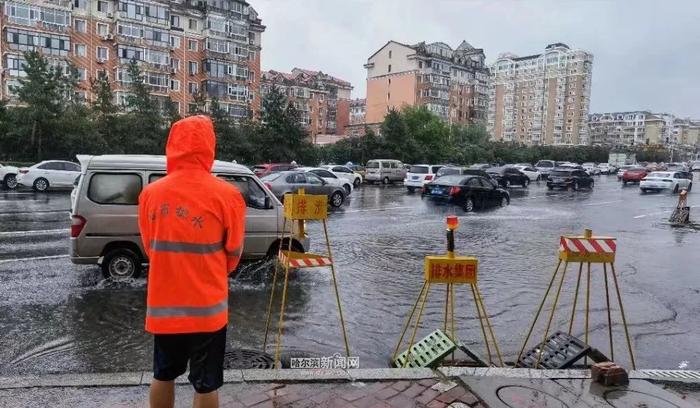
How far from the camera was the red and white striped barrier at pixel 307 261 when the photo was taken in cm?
525

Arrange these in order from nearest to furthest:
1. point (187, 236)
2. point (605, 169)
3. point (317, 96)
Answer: point (187, 236)
point (605, 169)
point (317, 96)

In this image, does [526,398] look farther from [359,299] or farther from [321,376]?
[359,299]

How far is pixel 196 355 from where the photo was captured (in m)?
3.04

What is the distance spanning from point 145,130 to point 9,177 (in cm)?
1257

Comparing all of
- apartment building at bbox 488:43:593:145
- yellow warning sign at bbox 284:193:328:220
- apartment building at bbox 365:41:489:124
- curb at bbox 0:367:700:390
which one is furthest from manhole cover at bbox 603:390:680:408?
apartment building at bbox 488:43:593:145

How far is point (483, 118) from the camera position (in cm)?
10375

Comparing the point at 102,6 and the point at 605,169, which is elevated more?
the point at 102,6

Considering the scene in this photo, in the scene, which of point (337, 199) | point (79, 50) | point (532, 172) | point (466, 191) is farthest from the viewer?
point (79, 50)

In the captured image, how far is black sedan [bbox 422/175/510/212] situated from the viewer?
21000 mm

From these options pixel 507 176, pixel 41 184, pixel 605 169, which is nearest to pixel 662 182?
pixel 507 176

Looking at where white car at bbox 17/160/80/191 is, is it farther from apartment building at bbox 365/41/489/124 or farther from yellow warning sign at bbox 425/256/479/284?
apartment building at bbox 365/41/489/124

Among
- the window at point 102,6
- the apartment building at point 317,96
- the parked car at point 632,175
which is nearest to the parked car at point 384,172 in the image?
the parked car at point 632,175

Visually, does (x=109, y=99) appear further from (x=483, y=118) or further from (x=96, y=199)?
(x=483, y=118)

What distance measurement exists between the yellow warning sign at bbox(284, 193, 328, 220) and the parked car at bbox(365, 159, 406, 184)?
32.5 metres
